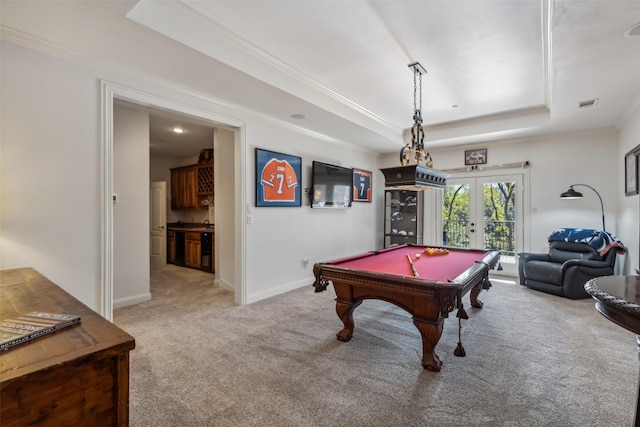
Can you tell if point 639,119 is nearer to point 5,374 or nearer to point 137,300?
point 5,374

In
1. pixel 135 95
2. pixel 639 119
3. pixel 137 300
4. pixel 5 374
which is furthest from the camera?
pixel 137 300

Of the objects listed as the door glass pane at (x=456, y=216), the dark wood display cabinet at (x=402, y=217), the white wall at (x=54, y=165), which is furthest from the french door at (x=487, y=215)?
the white wall at (x=54, y=165)

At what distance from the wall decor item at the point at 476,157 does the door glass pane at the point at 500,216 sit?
0.44m

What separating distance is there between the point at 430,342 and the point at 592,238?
12.3 ft

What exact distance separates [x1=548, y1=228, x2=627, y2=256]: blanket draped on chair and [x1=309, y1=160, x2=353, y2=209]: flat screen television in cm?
341

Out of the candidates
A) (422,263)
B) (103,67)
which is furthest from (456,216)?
(103,67)

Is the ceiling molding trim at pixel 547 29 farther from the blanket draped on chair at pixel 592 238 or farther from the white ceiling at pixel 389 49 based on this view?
the blanket draped on chair at pixel 592 238

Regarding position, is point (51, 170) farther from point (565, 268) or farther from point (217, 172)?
point (565, 268)

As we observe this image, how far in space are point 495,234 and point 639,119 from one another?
258 cm

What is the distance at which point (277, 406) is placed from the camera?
6.08ft

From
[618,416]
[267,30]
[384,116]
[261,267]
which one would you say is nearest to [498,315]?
[618,416]

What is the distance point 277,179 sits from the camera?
4.23 metres

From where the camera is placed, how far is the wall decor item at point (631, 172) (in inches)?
142

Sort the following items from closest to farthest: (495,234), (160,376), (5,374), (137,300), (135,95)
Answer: (5,374) < (160,376) < (135,95) < (137,300) < (495,234)
